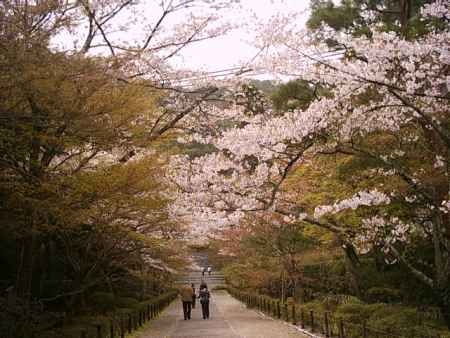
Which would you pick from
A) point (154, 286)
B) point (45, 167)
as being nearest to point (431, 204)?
point (45, 167)

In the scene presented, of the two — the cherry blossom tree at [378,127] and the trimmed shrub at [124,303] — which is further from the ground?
the cherry blossom tree at [378,127]

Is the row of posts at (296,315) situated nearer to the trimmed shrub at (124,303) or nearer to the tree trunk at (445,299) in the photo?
the tree trunk at (445,299)

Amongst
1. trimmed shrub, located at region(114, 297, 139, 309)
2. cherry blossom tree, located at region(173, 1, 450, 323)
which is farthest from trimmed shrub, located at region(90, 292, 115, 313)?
cherry blossom tree, located at region(173, 1, 450, 323)

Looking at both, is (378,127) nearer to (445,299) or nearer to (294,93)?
(294,93)

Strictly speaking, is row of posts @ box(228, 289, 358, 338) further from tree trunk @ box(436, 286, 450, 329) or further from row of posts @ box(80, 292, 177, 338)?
row of posts @ box(80, 292, 177, 338)

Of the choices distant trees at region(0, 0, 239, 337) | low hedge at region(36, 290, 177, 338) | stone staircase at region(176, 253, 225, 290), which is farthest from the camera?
stone staircase at region(176, 253, 225, 290)

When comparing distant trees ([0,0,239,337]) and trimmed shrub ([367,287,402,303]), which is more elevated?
distant trees ([0,0,239,337])

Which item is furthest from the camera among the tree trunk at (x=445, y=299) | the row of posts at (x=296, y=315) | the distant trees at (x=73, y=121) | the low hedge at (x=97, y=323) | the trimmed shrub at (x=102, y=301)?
the trimmed shrub at (x=102, y=301)

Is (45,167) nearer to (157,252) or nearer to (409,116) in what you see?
→ (409,116)

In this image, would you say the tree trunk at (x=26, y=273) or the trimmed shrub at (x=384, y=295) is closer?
the tree trunk at (x=26, y=273)

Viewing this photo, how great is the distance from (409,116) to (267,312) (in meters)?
12.3

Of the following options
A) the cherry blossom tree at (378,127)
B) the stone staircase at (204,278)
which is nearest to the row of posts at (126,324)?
the cherry blossom tree at (378,127)

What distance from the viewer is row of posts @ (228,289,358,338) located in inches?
468

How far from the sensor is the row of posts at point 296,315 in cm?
1190
